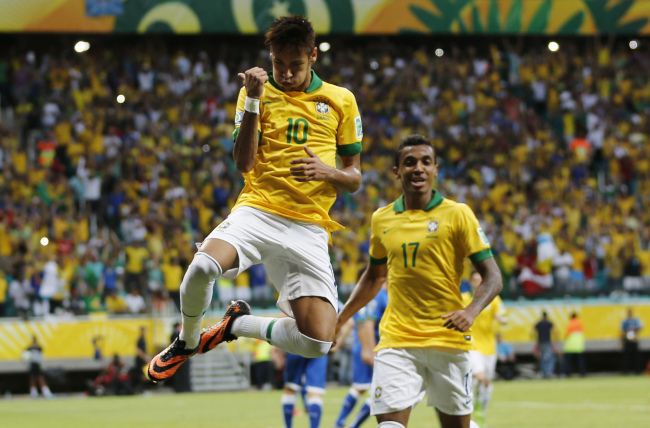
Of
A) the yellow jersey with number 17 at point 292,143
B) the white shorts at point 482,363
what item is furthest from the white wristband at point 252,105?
the white shorts at point 482,363

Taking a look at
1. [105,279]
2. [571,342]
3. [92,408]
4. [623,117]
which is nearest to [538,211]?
[571,342]

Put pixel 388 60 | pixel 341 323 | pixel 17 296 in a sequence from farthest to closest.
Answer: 1. pixel 388 60
2. pixel 17 296
3. pixel 341 323

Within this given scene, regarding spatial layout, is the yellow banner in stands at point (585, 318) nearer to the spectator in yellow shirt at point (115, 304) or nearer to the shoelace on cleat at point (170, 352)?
the spectator in yellow shirt at point (115, 304)

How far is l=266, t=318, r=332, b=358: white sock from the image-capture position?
689 cm

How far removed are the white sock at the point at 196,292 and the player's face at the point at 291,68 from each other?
4.39ft

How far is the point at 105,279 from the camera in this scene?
73.8 feet

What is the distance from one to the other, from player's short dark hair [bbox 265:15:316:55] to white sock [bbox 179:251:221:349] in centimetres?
150

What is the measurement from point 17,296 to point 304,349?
16390 millimetres

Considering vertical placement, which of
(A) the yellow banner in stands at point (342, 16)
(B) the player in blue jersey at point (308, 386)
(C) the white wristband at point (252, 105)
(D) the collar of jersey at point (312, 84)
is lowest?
(B) the player in blue jersey at point (308, 386)

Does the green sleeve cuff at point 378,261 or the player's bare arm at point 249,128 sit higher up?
the player's bare arm at point 249,128

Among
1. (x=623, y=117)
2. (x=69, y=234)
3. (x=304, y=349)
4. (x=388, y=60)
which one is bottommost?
(x=304, y=349)

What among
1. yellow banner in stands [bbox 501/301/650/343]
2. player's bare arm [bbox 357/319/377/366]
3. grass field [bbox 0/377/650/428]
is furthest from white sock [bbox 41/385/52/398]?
player's bare arm [bbox 357/319/377/366]

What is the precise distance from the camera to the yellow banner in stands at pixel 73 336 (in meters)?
21.6

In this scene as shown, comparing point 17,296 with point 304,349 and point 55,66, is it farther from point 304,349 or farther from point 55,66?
point 304,349
